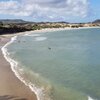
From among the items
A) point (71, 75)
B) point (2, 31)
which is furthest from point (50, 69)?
point (2, 31)

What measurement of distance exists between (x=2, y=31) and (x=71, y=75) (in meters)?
89.0

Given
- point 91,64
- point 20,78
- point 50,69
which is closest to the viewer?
point 20,78

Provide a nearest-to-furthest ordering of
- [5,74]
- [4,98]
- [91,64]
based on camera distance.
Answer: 1. [4,98]
2. [5,74]
3. [91,64]

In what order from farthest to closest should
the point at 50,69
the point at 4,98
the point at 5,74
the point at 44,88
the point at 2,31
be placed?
the point at 2,31
the point at 50,69
the point at 5,74
the point at 44,88
the point at 4,98

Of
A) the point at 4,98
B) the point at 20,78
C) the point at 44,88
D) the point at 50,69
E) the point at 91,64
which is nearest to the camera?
the point at 4,98

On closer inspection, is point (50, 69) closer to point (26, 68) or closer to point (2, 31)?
point (26, 68)

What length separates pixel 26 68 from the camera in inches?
1492

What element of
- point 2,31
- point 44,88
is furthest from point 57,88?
point 2,31

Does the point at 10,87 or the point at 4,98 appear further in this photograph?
the point at 10,87

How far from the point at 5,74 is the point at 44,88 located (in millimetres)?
7881

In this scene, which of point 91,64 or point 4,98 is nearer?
point 4,98

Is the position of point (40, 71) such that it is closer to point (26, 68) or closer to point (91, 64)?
point (26, 68)

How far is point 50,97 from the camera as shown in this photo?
2459 cm

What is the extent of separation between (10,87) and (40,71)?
8090 millimetres
